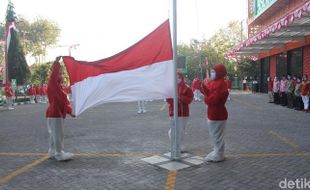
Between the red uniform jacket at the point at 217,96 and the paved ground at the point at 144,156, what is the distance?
98 cm

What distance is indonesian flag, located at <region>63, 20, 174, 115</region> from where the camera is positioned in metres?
7.67

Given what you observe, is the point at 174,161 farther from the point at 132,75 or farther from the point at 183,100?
the point at 132,75

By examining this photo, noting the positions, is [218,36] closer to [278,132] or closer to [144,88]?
[278,132]

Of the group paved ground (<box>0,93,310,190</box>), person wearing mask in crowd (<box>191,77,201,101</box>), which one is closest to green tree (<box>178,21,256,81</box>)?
person wearing mask in crowd (<box>191,77,201,101</box>)

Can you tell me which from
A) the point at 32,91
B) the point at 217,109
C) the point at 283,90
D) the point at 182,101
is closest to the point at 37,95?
the point at 32,91

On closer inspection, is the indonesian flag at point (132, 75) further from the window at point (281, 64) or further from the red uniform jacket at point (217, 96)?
the window at point (281, 64)

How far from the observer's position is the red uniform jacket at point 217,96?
764cm

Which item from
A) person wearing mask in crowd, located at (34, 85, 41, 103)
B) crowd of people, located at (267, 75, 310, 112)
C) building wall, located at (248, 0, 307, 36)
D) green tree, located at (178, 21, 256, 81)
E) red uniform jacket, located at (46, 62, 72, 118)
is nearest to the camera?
red uniform jacket, located at (46, 62, 72, 118)

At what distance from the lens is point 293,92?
19438mm

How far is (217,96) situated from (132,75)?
5.73ft

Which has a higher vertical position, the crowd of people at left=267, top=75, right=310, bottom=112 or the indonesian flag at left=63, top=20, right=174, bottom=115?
the indonesian flag at left=63, top=20, right=174, bottom=115

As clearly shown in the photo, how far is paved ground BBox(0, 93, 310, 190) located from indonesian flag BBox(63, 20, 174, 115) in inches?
53.4

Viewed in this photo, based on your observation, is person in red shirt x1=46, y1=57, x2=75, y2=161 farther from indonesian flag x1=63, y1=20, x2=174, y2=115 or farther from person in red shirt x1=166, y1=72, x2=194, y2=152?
person in red shirt x1=166, y1=72, x2=194, y2=152

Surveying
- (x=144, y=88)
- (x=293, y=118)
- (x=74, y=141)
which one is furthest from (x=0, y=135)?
(x=293, y=118)
